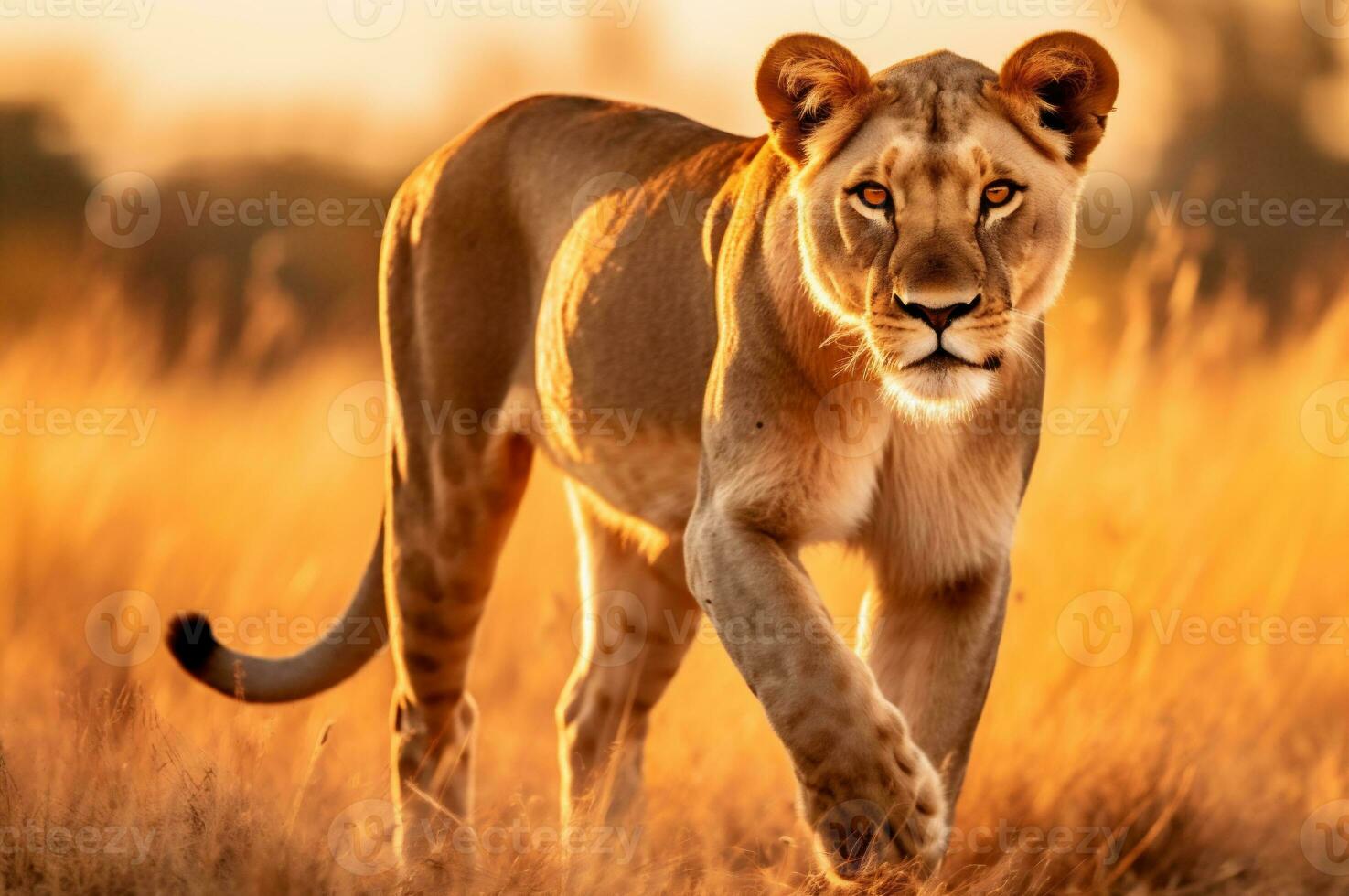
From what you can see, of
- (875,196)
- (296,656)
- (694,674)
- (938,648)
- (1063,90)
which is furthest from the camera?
(694,674)

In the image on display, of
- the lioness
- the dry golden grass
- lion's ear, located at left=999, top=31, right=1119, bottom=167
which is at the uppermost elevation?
lion's ear, located at left=999, top=31, right=1119, bottom=167

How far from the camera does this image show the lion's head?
3625 mm

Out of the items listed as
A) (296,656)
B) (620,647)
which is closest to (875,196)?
(620,647)

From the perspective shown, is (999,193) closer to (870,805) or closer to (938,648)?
(938,648)

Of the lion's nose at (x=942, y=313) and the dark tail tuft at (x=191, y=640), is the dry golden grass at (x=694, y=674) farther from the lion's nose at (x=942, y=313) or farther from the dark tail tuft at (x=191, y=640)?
the lion's nose at (x=942, y=313)

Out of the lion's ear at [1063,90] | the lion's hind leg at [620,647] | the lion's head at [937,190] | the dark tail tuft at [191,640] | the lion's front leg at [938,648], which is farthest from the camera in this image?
the lion's hind leg at [620,647]

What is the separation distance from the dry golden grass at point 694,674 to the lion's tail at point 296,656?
0.58 feet

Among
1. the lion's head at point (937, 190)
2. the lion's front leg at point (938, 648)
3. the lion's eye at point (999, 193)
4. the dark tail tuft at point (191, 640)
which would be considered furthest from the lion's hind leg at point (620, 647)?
the lion's eye at point (999, 193)

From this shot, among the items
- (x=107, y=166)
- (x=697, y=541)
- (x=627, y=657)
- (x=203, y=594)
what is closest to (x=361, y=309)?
(x=107, y=166)

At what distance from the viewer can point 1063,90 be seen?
13.0ft

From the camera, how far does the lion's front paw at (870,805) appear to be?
3484mm

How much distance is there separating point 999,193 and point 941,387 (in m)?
0.38

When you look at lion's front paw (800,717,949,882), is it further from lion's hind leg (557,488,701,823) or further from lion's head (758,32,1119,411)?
lion's hind leg (557,488,701,823)

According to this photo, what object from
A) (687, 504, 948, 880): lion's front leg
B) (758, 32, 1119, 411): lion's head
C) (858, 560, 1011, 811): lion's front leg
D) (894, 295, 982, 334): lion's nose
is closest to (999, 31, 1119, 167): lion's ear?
(758, 32, 1119, 411): lion's head
